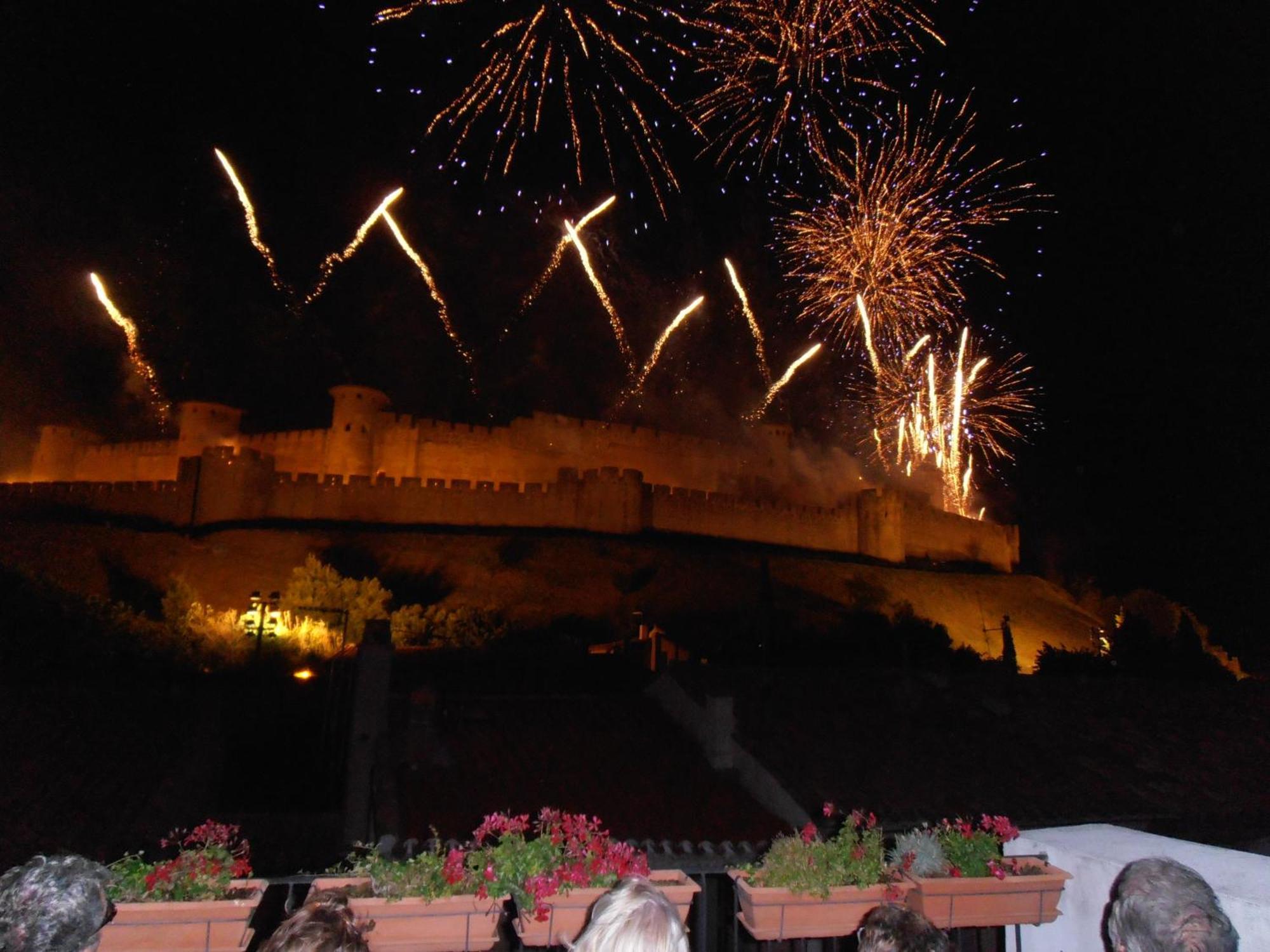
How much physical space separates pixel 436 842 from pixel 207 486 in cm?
3771

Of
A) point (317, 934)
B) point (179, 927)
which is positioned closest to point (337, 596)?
point (179, 927)

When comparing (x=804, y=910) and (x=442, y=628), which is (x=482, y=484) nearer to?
(x=442, y=628)

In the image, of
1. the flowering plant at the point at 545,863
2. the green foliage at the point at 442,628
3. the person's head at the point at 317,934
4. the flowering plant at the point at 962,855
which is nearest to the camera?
the person's head at the point at 317,934

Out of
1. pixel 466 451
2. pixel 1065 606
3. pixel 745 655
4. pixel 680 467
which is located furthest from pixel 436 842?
pixel 1065 606

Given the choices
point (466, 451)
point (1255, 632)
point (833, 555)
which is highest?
A: point (466, 451)

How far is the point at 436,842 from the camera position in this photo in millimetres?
4398

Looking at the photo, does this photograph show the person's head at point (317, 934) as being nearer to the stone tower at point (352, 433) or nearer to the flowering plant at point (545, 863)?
the flowering plant at point (545, 863)

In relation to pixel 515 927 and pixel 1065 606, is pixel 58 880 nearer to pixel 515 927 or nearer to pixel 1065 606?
pixel 515 927

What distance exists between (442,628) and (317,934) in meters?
28.2

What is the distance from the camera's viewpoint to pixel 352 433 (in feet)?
149

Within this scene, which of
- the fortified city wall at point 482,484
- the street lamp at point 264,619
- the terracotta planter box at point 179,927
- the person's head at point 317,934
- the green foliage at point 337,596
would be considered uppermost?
the fortified city wall at point 482,484

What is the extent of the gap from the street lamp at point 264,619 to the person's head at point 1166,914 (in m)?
21.7

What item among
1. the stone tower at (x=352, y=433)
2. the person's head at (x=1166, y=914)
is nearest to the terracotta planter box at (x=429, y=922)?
the person's head at (x=1166, y=914)

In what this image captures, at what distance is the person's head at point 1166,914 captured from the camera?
9.07 ft
